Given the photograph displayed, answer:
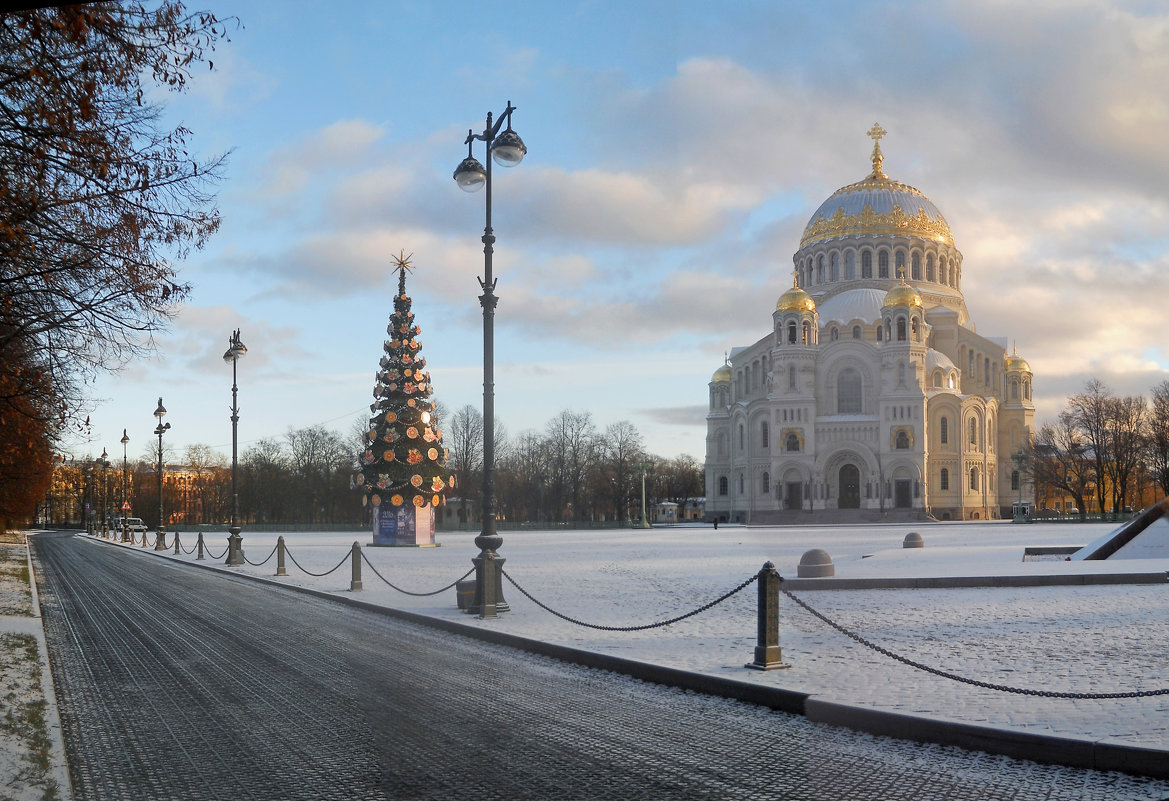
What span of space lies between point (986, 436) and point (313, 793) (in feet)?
293

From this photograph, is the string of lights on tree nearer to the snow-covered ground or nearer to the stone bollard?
the snow-covered ground

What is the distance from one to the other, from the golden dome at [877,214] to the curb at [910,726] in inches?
3573

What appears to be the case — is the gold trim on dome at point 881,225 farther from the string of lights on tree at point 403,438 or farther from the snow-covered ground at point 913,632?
the snow-covered ground at point 913,632

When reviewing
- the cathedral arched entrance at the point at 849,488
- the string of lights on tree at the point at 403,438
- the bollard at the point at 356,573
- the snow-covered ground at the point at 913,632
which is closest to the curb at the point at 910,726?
the snow-covered ground at the point at 913,632

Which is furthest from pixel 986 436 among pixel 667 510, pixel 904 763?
pixel 904 763

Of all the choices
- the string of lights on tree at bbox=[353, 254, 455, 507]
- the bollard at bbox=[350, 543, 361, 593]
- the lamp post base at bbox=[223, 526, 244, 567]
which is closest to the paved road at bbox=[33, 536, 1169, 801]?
the bollard at bbox=[350, 543, 361, 593]

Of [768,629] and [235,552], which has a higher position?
[768,629]

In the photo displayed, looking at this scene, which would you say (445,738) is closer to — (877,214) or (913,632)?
(913,632)

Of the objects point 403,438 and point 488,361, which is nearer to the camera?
point 488,361

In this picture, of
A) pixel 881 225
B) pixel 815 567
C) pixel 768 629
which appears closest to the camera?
pixel 768 629

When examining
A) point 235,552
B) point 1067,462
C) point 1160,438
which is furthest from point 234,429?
point 1067,462

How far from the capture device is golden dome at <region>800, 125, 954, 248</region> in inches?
3765

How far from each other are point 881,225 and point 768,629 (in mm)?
91358

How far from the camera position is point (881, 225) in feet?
313
